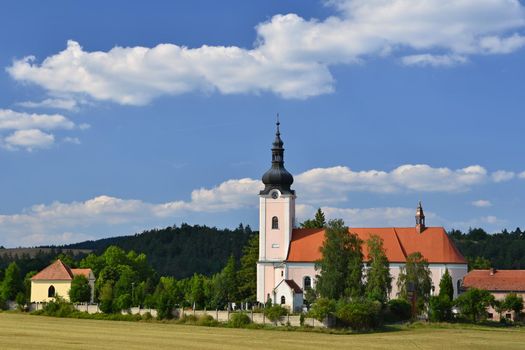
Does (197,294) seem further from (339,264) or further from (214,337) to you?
(214,337)

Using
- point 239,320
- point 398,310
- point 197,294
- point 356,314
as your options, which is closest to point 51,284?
point 197,294

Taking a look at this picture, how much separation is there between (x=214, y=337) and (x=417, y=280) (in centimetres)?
2586

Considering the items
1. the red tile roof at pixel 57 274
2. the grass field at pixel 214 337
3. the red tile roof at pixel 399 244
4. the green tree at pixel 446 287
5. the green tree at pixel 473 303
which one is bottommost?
the grass field at pixel 214 337

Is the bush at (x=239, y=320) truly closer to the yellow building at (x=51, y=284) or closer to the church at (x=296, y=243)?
the church at (x=296, y=243)

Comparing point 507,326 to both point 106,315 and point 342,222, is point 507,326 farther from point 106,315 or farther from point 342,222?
point 106,315

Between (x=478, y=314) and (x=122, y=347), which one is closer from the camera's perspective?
(x=122, y=347)

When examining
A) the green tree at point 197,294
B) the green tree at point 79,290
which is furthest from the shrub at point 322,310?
the green tree at point 79,290

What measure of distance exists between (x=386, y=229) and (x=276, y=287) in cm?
1343

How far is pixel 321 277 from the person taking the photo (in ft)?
244

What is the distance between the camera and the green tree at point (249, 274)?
88.6m

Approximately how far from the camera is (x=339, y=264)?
73.9 metres

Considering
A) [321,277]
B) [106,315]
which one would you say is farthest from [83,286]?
[321,277]

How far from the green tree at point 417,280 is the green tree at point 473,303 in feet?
10.7

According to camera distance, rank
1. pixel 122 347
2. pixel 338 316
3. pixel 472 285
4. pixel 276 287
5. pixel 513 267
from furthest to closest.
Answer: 1. pixel 513 267
2. pixel 472 285
3. pixel 276 287
4. pixel 338 316
5. pixel 122 347
